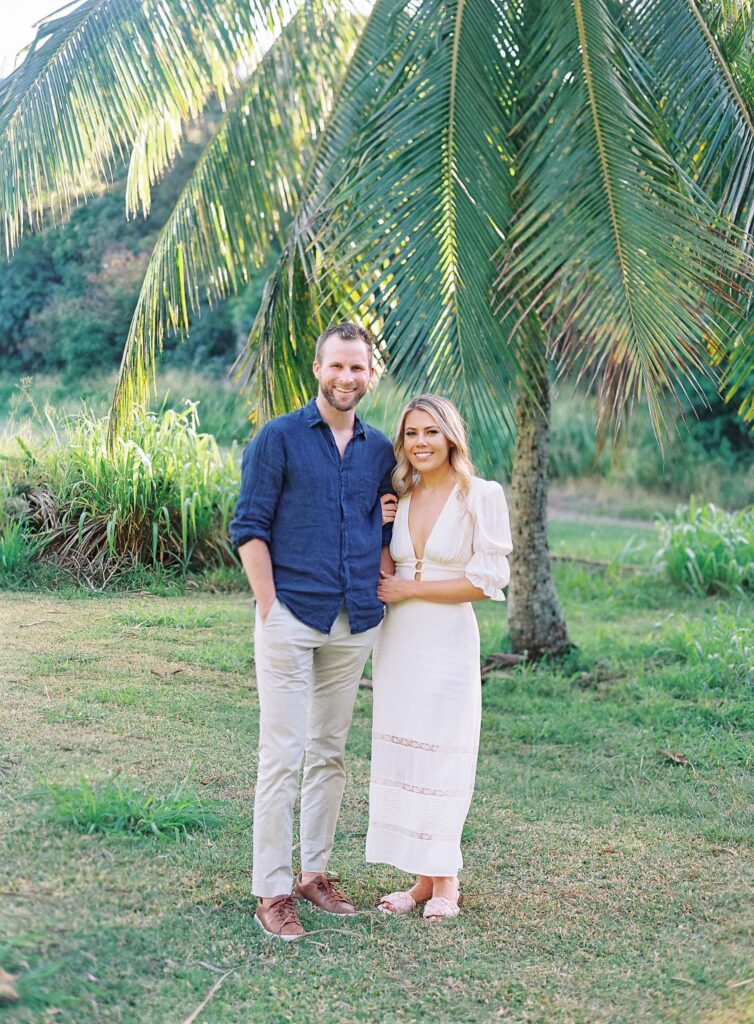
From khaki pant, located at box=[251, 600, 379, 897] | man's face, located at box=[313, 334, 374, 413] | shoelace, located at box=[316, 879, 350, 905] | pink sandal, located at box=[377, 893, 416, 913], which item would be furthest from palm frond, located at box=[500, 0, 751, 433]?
shoelace, located at box=[316, 879, 350, 905]

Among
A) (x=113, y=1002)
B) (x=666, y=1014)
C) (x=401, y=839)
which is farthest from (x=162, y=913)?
(x=666, y=1014)

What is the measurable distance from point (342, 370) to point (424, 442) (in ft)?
1.19

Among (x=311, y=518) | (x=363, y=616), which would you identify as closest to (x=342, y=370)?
(x=311, y=518)

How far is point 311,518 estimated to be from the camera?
3.71 m

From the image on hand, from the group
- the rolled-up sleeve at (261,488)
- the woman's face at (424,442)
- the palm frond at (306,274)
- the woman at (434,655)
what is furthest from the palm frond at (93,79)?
the woman at (434,655)

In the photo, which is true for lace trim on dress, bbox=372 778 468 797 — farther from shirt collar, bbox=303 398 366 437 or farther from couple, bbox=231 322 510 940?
shirt collar, bbox=303 398 366 437

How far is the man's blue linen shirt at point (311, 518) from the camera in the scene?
144 inches

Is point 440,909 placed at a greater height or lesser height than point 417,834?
lesser

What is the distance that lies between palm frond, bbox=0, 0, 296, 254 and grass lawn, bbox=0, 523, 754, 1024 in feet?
7.20

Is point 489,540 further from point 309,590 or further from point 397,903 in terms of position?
point 397,903

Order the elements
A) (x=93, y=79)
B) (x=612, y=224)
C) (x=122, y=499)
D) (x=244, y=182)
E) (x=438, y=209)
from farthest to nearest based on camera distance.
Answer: (x=122, y=499) < (x=244, y=182) < (x=93, y=79) < (x=438, y=209) < (x=612, y=224)

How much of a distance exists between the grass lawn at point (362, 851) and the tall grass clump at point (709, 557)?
189cm

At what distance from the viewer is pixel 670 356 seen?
4.78 m

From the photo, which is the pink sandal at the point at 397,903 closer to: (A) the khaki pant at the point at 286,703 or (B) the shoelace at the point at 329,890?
(B) the shoelace at the point at 329,890
